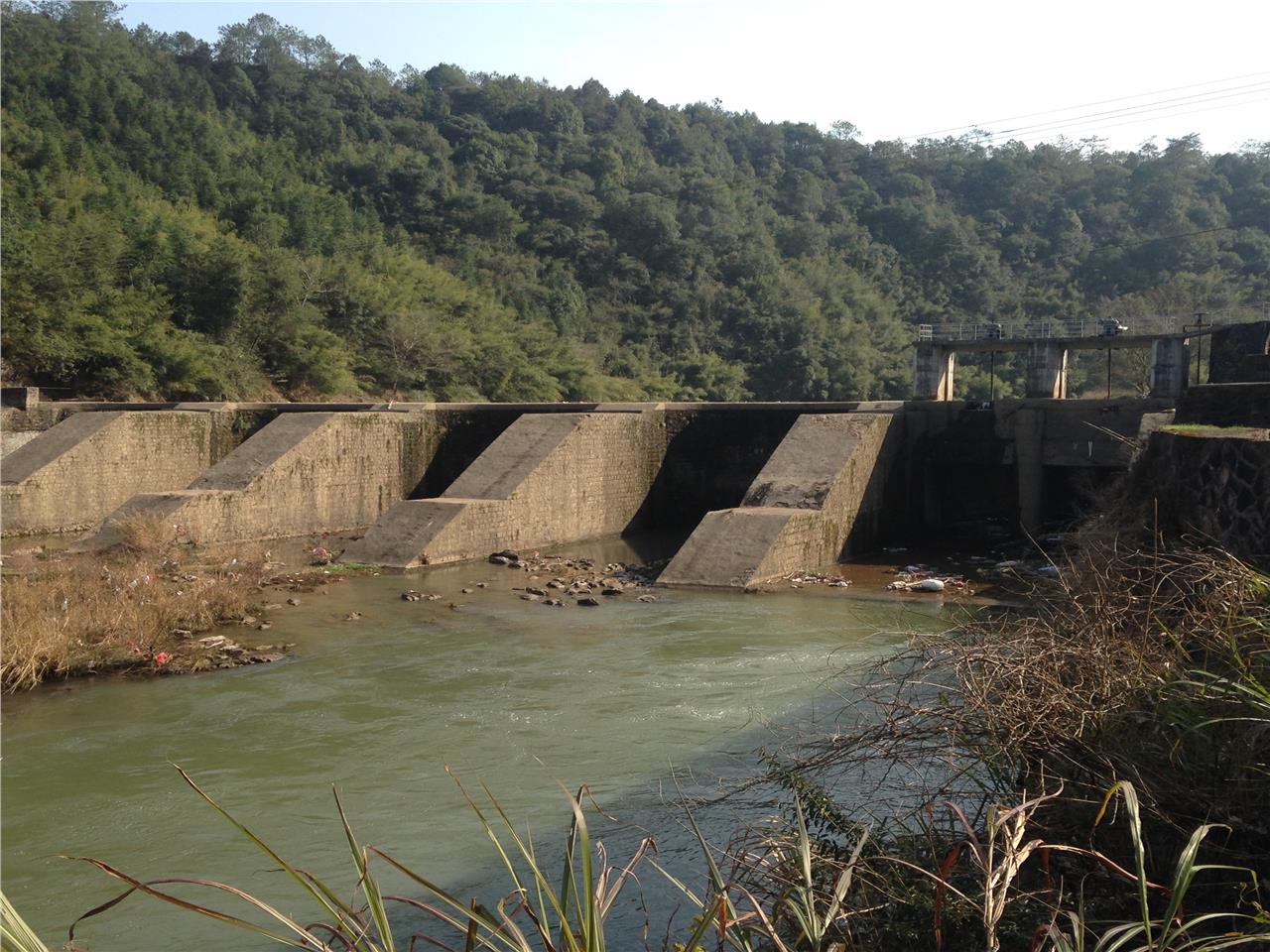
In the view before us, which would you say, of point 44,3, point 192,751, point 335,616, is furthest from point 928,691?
point 44,3

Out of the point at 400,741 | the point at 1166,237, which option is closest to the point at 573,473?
the point at 400,741

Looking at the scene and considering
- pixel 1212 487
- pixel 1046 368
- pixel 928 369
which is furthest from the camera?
pixel 928 369

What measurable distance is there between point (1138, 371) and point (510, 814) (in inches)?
1049

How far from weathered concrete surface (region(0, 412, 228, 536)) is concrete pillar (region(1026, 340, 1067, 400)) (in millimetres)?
12379

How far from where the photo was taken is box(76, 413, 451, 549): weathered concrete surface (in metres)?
13.4

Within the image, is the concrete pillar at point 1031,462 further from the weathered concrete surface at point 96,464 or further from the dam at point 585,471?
the weathered concrete surface at point 96,464

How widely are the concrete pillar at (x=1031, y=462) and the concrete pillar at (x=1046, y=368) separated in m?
5.01

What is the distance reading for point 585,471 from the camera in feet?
48.2

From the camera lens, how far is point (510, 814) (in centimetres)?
554

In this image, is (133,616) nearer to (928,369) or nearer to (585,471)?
(585,471)

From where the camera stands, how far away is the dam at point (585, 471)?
41.5ft

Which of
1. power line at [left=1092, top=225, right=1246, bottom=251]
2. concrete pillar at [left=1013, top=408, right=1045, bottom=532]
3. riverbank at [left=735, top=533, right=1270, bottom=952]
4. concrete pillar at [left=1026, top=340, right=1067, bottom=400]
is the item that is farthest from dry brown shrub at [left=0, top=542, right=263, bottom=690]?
power line at [left=1092, top=225, right=1246, bottom=251]

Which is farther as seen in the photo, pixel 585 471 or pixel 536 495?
pixel 585 471

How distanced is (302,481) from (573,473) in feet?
11.0
